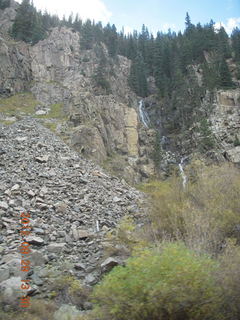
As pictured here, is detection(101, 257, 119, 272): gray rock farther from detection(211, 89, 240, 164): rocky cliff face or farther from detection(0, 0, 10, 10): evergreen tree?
detection(0, 0, 10, 10): evergreen tree

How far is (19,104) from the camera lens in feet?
104

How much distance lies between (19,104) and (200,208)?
94.0 ft

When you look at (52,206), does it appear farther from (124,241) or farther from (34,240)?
(124,241)

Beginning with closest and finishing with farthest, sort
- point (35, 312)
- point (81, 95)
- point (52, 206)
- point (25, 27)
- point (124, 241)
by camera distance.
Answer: point (35, 312), point (124, 241), point (52, 206), point (81, 95), point (25, 27)

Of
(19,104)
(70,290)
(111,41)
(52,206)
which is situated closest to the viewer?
(70,290)

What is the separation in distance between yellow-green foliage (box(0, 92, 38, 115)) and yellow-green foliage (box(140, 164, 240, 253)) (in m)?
22.5

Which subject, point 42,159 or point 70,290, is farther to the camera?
point 42,159

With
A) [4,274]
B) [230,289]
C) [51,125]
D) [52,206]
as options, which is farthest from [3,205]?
[51,125]

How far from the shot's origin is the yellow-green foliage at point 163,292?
427 centimetres

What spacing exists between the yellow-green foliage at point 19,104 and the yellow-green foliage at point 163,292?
2677 centimetres

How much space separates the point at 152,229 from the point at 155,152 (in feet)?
72.2

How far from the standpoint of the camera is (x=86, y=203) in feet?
45.0

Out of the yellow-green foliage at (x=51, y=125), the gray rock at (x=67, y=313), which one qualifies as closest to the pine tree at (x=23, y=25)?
the yellow-green foliage at (x=51, y=125)

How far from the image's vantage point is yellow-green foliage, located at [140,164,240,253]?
814 cm
